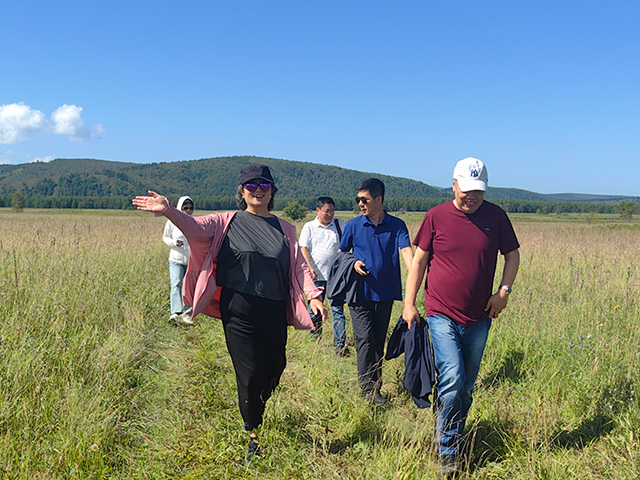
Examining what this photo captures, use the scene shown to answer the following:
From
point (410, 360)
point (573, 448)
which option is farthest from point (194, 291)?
point (573, 448)

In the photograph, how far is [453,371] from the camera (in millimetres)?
3107

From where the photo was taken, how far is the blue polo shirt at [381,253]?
4551mm

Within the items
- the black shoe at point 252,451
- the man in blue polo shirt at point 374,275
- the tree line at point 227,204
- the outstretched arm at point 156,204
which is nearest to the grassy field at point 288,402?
the black shoe at point 252,451

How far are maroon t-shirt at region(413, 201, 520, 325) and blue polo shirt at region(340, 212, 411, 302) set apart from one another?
1.23 m

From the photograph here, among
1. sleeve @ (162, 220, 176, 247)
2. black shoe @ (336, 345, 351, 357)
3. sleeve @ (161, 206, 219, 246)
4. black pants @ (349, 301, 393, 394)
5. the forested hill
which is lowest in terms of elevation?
black shoe @ (336, 345, 351, 357)

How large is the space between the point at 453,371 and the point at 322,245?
3.50m

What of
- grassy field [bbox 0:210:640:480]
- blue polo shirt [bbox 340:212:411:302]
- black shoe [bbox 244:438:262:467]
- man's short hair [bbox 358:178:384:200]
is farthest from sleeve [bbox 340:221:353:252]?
black shoe [bbox 244:438:262:467]

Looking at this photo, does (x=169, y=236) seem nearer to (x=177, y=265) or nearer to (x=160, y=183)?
(x=177, y=265)

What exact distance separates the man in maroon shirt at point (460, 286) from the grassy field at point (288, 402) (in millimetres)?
263

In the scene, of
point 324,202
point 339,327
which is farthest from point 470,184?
point 324,202

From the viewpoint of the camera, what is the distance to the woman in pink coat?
3176 millimetres

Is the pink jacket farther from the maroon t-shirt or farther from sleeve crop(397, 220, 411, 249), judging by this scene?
sleeve crop(397, 220, 411, 249)

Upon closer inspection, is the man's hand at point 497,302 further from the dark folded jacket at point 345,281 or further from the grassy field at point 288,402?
the dark folded jacket at point 345,281

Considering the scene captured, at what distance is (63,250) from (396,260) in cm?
644
